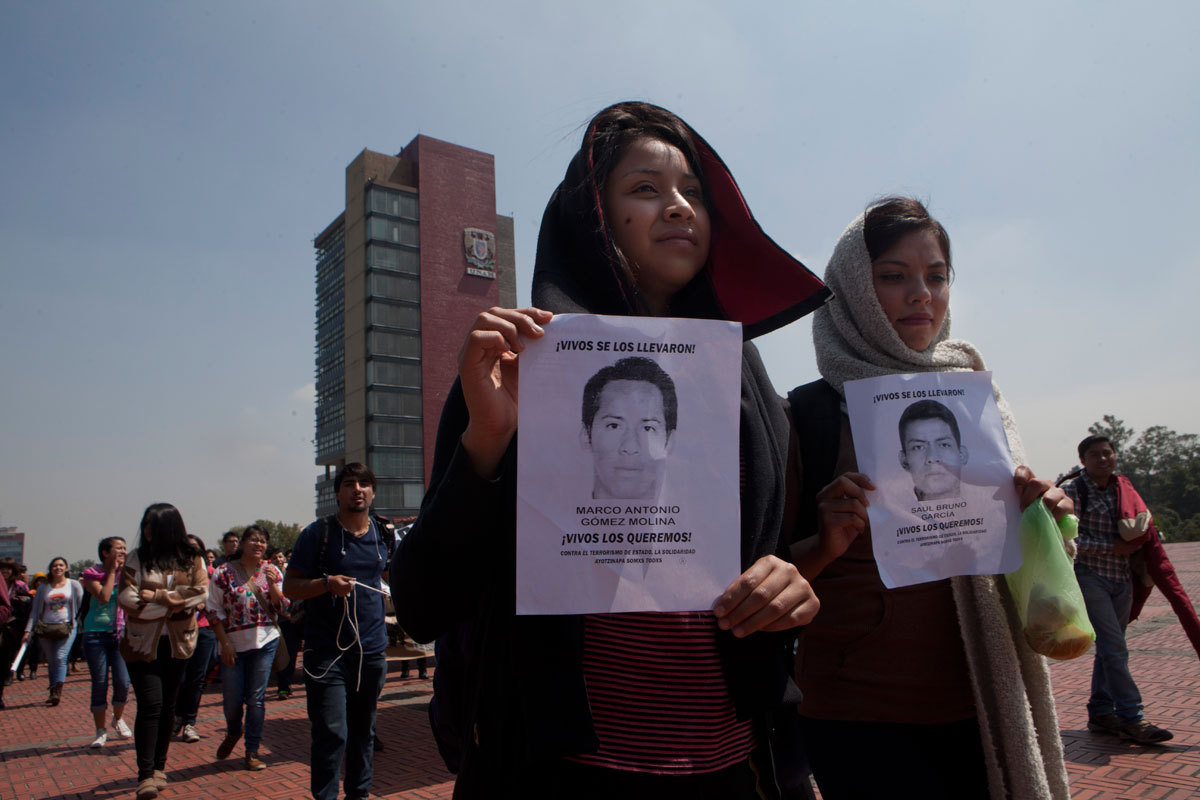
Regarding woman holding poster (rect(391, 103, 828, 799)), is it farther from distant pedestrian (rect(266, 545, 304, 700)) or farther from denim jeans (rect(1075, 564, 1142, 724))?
distant pedestrian (rect(266, 545, 304, 700))

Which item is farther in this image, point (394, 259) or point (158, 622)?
point (394, 259)

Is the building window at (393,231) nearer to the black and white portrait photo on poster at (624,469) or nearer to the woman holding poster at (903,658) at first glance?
the woman holding poster at (903,658)

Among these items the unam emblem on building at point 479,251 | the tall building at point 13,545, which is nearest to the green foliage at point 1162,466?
the unam emblem on building at point 479,251

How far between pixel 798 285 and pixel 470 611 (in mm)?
944

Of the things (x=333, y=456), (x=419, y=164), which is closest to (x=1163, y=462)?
(x=419, y=164)

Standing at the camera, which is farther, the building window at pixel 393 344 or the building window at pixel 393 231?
the building window at pixel 393 344

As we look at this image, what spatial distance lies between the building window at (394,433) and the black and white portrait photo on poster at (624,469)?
6927 centimetres

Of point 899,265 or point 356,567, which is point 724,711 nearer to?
point 899,265

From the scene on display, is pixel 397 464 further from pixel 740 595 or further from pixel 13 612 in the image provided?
pixel 740 595

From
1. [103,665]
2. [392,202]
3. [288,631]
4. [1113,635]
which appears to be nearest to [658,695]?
[1113,635]

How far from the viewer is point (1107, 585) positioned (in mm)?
5836

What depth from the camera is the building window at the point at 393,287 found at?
6869 cm

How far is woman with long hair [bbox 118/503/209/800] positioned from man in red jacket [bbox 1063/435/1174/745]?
692cm

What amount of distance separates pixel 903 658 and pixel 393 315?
71037mm
